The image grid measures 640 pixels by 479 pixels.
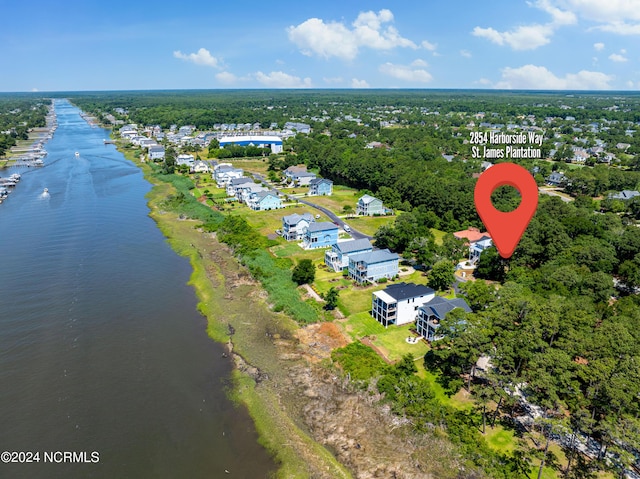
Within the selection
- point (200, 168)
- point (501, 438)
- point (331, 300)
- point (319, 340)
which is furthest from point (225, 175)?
point (501, 438)

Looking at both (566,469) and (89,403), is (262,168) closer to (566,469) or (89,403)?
(89,403)

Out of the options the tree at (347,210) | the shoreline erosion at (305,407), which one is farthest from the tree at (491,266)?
the tree at (347,210)

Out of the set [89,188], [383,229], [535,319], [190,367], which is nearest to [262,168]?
[89,188]

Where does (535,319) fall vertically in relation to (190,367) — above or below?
above

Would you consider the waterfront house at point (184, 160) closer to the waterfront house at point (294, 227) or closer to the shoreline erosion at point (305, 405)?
the waterfront house at point (294, 227)

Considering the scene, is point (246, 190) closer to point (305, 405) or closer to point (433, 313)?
point (433, 313)

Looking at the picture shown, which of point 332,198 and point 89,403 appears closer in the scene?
point 89,403
